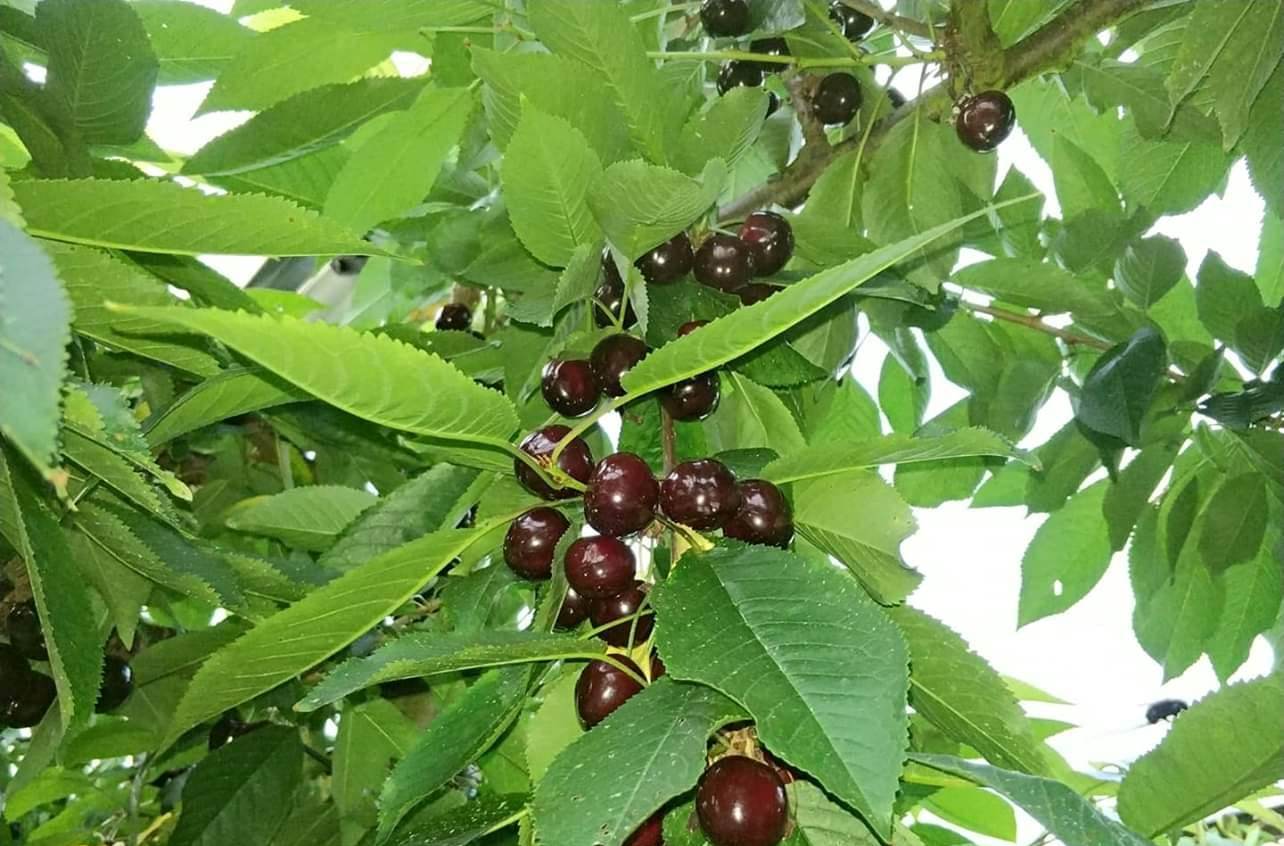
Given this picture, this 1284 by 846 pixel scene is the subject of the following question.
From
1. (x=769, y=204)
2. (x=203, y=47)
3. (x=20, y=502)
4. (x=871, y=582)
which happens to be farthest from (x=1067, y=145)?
(x=20, y=502)

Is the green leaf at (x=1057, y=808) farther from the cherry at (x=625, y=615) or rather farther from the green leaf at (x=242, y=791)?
the green leaf at (x=242, y=791)

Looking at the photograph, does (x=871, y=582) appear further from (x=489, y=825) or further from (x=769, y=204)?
(x=769, y=204)

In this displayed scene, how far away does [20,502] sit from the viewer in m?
0.59

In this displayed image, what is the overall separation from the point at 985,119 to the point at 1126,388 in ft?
0.76

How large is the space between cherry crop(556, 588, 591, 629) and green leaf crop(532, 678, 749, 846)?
12 centimetres

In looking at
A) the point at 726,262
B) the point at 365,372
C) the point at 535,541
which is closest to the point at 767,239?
the point at 726,262

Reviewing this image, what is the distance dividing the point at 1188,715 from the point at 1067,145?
2.18 ft

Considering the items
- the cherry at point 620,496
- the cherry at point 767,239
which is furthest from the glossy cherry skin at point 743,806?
the cherry at point 767,239

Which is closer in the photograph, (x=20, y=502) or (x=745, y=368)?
(x=20, y=502)

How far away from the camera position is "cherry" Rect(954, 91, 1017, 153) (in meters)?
0.87

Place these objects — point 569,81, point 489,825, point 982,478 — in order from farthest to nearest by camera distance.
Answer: point 982,478 < point 569,81 < point 489,825

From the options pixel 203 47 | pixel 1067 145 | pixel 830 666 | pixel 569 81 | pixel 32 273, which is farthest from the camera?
pixel 1067 145

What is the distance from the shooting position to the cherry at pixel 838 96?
0.99 metres

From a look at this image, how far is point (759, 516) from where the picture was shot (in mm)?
583
